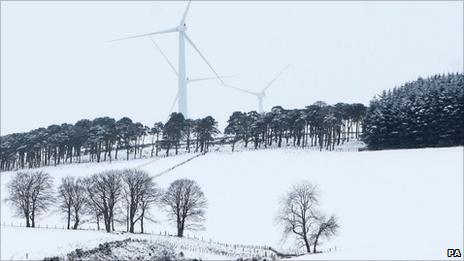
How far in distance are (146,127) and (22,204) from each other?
227 feet

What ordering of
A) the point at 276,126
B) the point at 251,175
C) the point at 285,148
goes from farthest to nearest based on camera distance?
the point at 276,126, the point at 285,148, the point at 251,175

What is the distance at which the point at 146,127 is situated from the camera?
144 m

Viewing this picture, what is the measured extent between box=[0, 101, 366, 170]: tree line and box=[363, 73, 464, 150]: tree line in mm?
11121

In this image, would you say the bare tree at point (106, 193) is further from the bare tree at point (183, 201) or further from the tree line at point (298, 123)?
the tree line at point (298, 123)

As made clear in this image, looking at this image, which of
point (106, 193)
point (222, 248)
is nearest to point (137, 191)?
point (106, 193)

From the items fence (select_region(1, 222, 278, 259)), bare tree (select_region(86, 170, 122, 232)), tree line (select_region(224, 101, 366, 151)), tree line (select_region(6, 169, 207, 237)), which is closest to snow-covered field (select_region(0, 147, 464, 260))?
tree line (select_region(6, 169, 207, 237))

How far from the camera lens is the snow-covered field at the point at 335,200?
55.6m

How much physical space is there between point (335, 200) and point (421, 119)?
43070mm

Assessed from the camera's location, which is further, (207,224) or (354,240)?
(207,224)

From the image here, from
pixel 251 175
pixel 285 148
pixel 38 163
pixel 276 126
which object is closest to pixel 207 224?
pixel 251 175

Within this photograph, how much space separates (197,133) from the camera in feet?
450

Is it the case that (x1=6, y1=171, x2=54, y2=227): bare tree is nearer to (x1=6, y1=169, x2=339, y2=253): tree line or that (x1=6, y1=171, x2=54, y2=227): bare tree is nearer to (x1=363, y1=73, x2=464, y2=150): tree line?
(x1=6, y1=169, x2=339, y2=253): tree line

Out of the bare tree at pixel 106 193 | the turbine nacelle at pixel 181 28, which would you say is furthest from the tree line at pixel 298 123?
the bare tree at pixel 106 193

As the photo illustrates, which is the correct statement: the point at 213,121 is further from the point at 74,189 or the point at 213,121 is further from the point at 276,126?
the point at 74,189
